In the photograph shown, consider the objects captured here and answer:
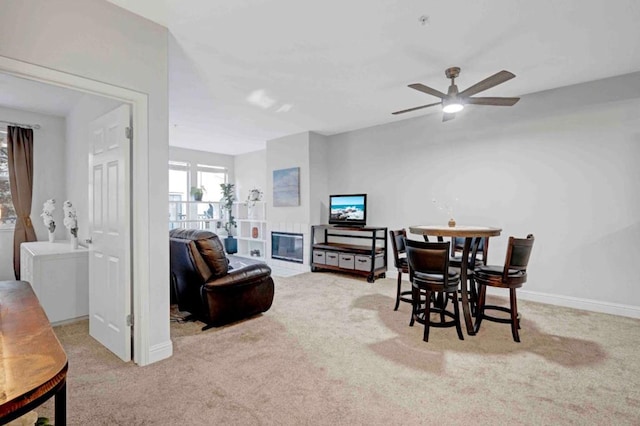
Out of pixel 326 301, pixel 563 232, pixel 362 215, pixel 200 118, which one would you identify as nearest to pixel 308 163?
pixel 362 215

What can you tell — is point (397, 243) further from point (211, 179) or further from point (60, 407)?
point (211, 179)

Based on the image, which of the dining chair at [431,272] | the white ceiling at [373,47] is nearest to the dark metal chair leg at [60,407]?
the white ceiling at [373,47]

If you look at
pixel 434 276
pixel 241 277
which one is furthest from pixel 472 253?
pixel 241 277

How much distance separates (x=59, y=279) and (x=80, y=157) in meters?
1.70

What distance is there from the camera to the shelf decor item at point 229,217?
24.9ft

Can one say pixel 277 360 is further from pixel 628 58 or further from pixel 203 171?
pixel 203 171

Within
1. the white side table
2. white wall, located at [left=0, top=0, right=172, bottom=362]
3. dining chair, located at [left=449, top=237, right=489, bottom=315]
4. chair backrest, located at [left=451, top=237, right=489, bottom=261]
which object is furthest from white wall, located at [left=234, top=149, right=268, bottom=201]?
white wall, located at [left=0, top=0, right=172, bottom=362]

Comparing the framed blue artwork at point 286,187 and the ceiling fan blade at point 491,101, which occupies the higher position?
the ceiling fan blade at point 491,101

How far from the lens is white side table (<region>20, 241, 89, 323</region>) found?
3078 millimetres

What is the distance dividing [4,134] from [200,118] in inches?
102

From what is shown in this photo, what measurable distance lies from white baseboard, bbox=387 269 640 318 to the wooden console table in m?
4.69

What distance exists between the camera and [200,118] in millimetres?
5086

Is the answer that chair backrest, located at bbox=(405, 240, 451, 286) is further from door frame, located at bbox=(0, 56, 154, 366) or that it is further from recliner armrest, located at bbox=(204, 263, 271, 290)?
door frame, located at bbox=(0, 56, 154, 366)

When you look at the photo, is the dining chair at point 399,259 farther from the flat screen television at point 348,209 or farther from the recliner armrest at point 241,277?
the flat screen television at point 348,209
